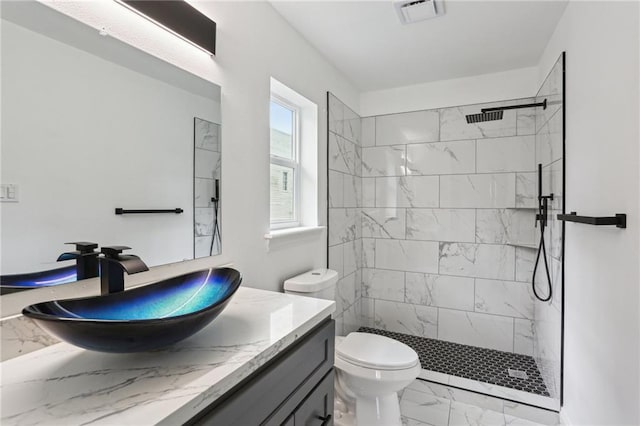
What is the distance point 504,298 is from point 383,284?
3.36ft

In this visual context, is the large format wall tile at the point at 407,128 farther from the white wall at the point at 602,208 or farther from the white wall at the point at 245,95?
the white wall at the point at 245,95

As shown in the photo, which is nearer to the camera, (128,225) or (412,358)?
(128,225)

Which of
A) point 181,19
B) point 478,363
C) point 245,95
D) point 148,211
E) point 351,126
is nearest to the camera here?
point 148,211

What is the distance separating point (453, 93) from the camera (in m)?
2.92

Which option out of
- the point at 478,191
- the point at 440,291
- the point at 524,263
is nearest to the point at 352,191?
the point at 478,191

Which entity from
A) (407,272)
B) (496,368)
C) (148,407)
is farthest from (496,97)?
(148,407)

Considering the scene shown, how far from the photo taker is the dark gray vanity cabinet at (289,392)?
0.74 metres

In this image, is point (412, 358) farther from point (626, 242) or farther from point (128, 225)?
point (128, 225)

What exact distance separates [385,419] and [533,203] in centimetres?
200

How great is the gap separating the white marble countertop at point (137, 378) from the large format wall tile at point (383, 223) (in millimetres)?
2273

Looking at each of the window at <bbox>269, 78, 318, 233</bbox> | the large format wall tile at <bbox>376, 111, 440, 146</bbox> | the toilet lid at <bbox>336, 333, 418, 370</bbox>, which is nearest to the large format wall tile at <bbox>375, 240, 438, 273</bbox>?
the large format wall tile at <bbox>376, 111, 440, 146</bbox>

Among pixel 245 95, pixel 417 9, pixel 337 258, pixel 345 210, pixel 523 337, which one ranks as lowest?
pixel 523 337

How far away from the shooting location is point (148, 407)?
1.98 feet

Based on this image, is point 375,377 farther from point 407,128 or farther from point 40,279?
point 407,128
